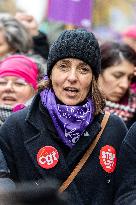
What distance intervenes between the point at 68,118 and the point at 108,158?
0.35 meters

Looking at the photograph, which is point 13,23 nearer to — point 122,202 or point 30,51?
point 30,51

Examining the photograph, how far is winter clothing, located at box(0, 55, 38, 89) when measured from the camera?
4820 mm

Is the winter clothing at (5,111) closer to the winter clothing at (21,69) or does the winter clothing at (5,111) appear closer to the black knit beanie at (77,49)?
the winter clothing at (21,69)

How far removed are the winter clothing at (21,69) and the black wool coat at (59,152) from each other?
4.11 feet

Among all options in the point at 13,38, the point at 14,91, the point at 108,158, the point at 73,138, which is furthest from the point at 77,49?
the point at 13,38

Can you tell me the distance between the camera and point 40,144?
3.46 meters

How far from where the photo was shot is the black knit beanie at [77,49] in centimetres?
356

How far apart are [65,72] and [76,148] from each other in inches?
19.4

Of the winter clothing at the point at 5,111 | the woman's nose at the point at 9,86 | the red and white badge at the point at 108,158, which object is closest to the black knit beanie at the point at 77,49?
the red and white badge at the point at 108,158

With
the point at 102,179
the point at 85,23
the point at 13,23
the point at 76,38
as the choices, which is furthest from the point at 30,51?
the point at 102,179

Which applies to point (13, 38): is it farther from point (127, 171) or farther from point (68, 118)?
point (127, 171)

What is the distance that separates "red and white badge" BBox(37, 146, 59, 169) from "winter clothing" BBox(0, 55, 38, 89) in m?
1.51

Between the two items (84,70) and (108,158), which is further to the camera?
(84,70)

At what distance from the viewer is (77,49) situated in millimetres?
3555
